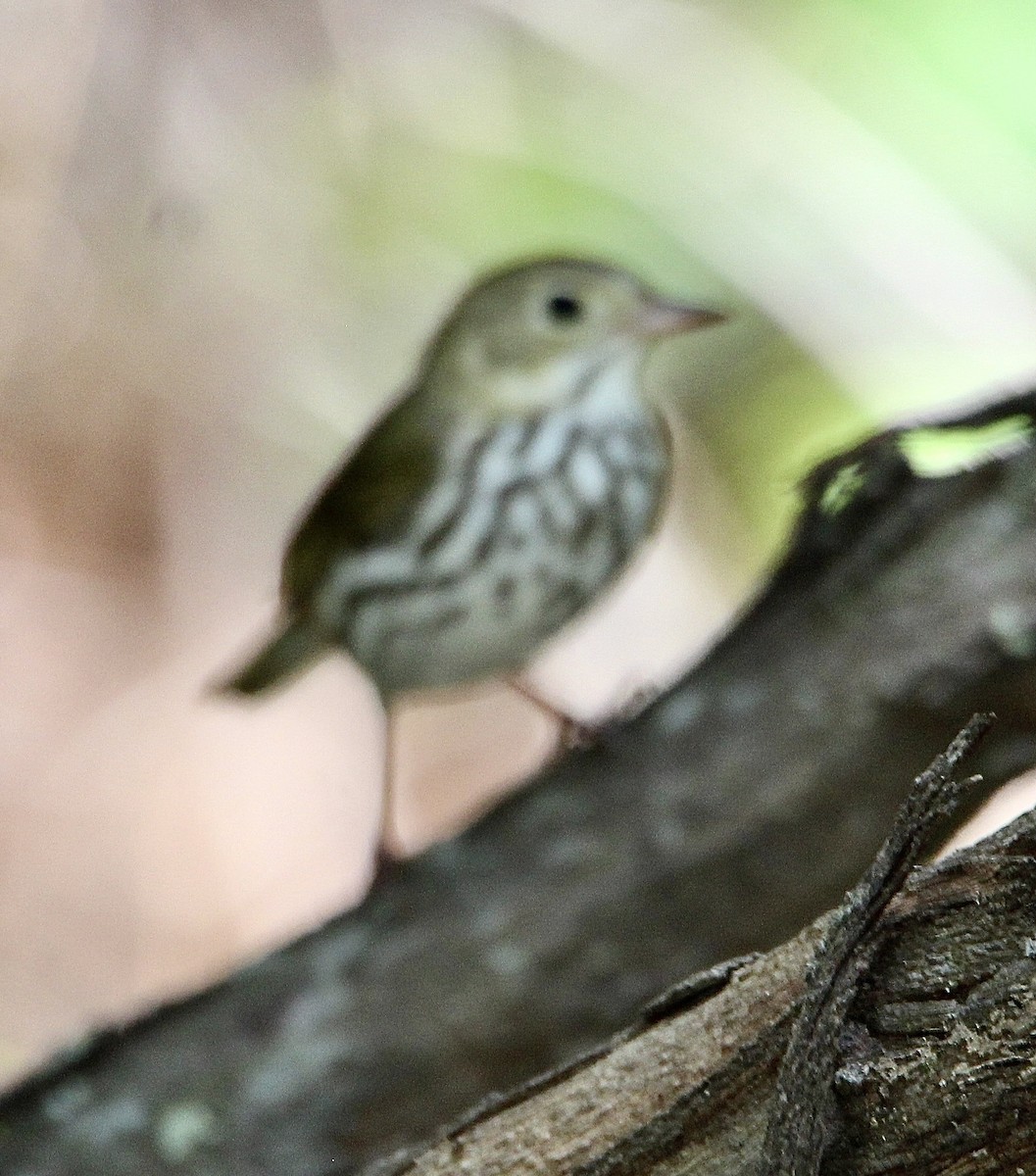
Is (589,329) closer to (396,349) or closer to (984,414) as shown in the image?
(984,414)

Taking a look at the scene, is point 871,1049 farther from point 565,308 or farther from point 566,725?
point 565,308

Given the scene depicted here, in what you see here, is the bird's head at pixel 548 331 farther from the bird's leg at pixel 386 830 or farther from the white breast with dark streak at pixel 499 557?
the bird's leg at pixel 386 830

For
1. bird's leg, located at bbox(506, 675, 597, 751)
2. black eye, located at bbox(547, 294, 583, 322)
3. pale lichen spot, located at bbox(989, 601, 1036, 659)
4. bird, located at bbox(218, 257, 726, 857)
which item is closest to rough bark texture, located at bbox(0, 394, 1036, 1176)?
pale lichen spot, located at bbox(989, 601, 1036, 659)

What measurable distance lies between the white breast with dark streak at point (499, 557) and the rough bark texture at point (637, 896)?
280 mm

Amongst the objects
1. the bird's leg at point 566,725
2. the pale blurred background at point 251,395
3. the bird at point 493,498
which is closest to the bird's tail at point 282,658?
the bird at point 493,498

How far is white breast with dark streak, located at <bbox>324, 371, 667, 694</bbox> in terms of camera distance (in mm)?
1673

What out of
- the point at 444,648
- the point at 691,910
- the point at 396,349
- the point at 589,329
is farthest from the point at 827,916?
the point at 396,349

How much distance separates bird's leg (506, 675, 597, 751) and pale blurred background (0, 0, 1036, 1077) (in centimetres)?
35

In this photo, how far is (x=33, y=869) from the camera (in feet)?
8.16

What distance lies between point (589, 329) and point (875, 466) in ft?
1.67

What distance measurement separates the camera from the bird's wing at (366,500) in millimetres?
1699

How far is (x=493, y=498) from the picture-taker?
1700 millimetres

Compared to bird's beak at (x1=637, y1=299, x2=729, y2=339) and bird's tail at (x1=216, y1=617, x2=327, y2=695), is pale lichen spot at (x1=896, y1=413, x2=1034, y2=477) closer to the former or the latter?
bird's beak at (x1=637, y1=299, x2=729, y2=339)

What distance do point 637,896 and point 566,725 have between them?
0.36 metres
